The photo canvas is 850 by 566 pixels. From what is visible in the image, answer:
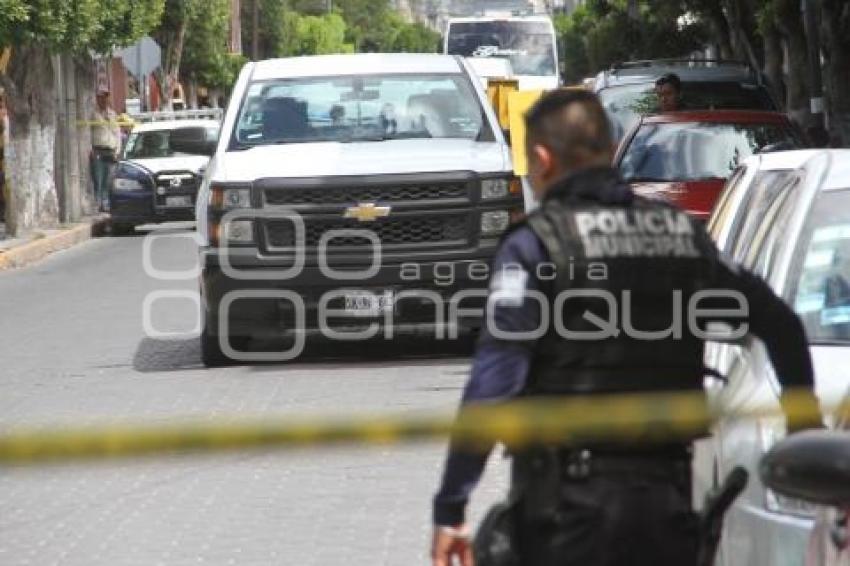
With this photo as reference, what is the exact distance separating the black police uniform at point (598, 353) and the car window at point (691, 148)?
10.7m

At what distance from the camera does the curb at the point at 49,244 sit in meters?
26.6

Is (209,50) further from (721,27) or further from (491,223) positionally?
(491,223)

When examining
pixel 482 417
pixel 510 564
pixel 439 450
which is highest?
pixel 482 417

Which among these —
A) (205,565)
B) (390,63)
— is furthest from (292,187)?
(205,565)

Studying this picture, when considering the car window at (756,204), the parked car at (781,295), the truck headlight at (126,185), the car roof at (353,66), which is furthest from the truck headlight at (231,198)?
the truck headlight at (126,185)

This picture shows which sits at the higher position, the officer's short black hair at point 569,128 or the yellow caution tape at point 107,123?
the officer's short black hair at point 569,128

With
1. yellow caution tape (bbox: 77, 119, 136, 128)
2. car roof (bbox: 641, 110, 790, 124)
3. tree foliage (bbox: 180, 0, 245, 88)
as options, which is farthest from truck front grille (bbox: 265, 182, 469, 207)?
tree foliage (bbox: 180, 0, 245, 88)

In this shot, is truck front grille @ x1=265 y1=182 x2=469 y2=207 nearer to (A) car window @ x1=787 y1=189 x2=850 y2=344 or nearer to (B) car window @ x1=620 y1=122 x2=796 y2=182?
(B) car window @ x1=620 y1=122 x2=796 y2=182

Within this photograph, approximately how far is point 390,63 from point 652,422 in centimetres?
1092

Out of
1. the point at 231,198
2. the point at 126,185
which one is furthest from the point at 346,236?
the point at 126,185

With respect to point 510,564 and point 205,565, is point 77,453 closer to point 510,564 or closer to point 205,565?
point 510,564

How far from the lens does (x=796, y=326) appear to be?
4.91m

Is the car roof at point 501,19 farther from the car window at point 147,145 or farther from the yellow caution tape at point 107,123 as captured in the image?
the car window at point 147,145

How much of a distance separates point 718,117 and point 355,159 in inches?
140
